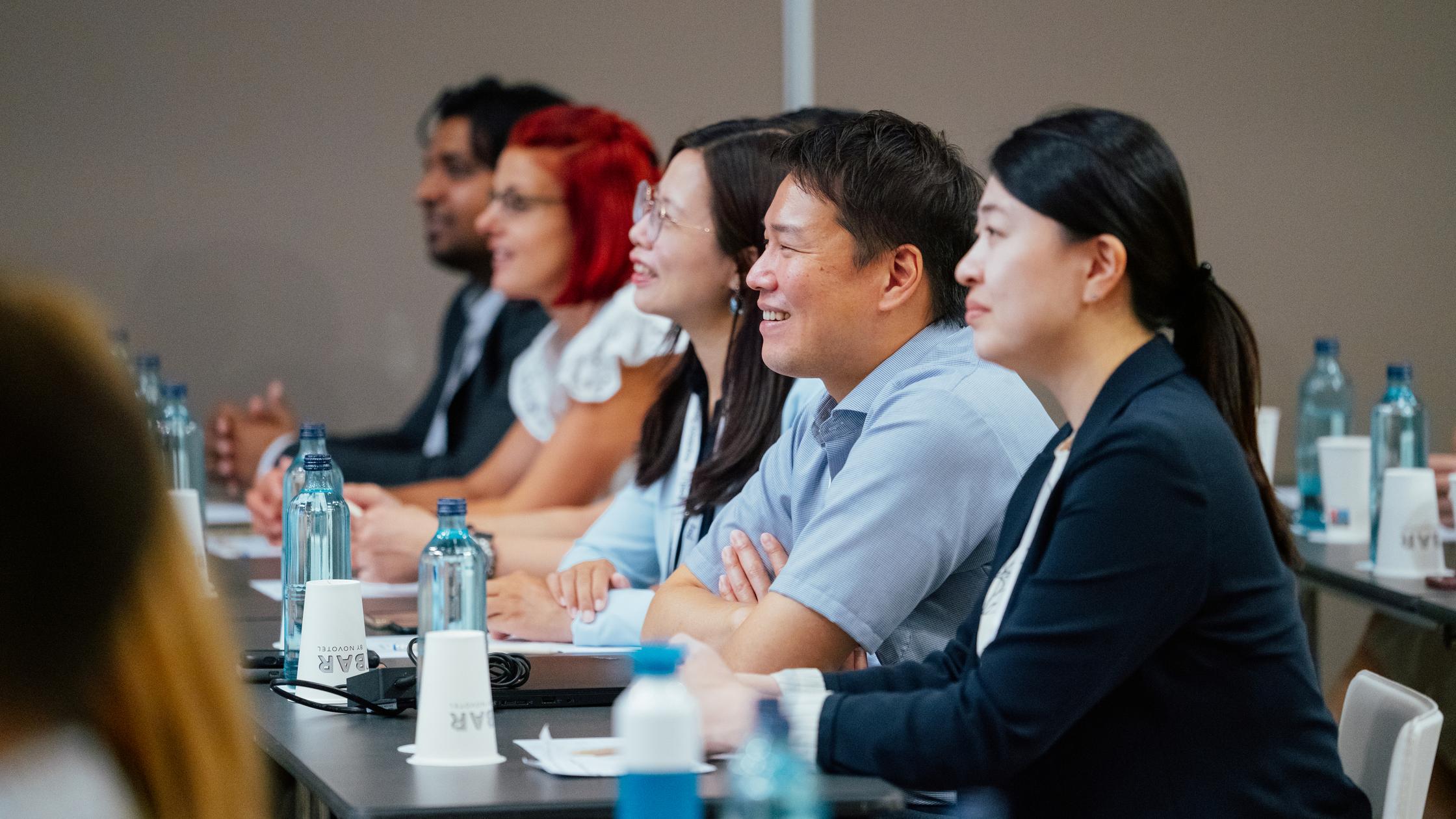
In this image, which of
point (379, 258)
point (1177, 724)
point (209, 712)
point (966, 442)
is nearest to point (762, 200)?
point (966, 442)

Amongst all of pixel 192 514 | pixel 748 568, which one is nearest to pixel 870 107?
pixel 192 514

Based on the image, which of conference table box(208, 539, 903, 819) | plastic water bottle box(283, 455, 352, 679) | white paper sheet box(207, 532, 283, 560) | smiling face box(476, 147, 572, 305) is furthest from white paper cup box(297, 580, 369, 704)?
smiling face box(476, 147, 572, 305)

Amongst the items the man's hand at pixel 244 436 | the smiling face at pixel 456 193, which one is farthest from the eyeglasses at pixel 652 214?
the man's hand at pixel 244 436

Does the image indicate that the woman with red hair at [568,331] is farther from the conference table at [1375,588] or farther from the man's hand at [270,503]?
the conference table at [1375,588]

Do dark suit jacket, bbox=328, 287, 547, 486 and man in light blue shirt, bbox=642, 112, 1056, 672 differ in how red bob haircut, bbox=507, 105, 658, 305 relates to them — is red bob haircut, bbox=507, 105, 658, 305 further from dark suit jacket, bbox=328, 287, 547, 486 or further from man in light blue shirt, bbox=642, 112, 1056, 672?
man in light blue shirt, bbox=642, 112, 1056, 672

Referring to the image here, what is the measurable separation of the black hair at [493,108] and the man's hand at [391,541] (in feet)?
6.38

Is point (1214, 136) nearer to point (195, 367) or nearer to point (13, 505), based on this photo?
point (195, 367)

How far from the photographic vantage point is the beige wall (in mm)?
5266

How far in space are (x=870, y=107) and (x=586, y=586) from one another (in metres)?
3.18

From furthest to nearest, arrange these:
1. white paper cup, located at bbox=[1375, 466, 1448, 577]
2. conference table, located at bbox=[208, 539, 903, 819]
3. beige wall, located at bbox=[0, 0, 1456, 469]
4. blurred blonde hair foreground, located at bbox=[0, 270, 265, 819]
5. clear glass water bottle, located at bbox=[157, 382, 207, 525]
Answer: beige wall, located at bbox=[0, 0, 1456, 469] → clear glass water bottle, located at bbox=[157, 382, 207, 525] → white paper cup, located at bbox=[1375, 466, 1448, 577] → conference table, located at bbox=[208, 539, 903, 819] → blurred blonde hair foreground, located at bbox=[0, 270, 265, 819]

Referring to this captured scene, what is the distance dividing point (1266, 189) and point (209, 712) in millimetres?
4990

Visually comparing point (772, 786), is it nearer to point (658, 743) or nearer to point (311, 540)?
point (658, 743)

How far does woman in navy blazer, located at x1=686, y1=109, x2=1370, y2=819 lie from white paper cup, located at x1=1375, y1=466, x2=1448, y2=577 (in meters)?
1.45

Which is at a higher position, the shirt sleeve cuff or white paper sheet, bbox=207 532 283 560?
white paper sheet, bbox=207 532 283 560
